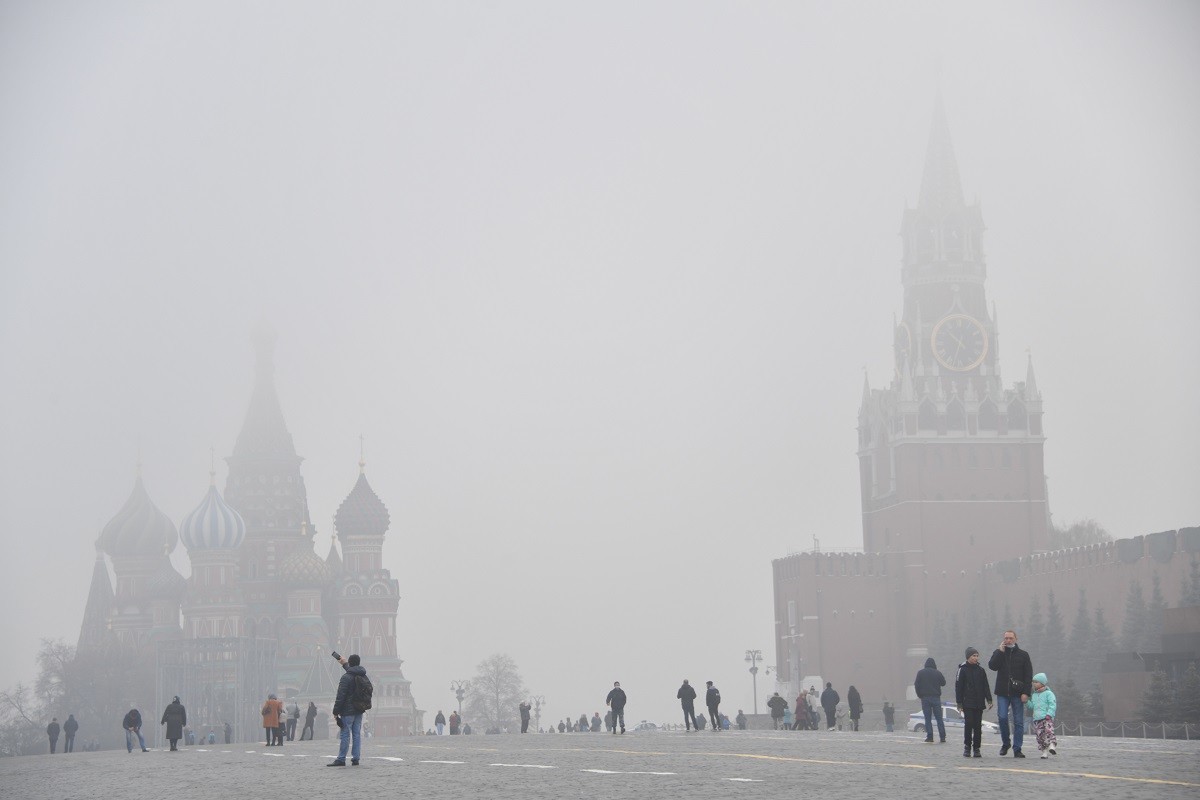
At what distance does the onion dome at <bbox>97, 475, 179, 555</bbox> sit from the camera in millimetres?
122062

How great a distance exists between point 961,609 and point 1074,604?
13.2 m

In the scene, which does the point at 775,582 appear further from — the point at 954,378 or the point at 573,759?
the point at 573,759

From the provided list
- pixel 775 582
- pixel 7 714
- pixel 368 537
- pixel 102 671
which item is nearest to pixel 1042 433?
pixel 775 582

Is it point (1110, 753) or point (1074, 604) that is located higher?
point (1074, 604)

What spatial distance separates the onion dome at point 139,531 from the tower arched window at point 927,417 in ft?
162

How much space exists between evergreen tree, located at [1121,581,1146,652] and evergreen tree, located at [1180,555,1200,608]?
171cm

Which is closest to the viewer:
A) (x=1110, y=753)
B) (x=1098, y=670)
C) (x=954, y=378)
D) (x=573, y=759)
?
(x=1110, y=753)

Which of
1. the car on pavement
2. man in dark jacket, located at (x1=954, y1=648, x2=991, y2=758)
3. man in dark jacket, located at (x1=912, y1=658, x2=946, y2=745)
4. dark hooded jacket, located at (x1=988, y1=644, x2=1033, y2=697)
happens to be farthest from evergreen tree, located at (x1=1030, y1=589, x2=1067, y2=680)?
dark hooded jacket, located at (x1=988, y1=644, x2=1033, y2=697)

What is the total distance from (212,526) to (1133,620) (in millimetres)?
60050

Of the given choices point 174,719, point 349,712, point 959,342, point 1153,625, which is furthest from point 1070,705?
point 959,342

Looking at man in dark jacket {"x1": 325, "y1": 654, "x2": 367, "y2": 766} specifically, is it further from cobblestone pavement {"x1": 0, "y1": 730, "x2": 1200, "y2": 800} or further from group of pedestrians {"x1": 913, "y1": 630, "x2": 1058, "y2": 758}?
group of pedestrians {"x1": 913, "y1": 630, "x2": 1058, "y2": 758}

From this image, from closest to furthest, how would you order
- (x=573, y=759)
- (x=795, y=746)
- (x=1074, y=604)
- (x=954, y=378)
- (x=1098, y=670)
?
(x=573, y=759) < (x=795, y=746) < (x=1098, y=670) < (x=1074, y=604) < (x=954, y=378)

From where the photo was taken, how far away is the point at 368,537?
116688 millimetres

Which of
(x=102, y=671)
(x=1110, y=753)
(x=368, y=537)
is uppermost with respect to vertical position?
(x=368, y=537)
